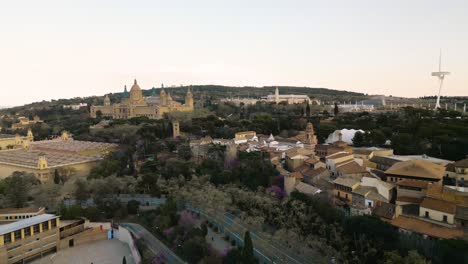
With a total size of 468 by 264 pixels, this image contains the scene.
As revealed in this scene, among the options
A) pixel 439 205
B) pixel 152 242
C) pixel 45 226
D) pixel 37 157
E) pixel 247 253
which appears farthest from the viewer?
pixel 37 157

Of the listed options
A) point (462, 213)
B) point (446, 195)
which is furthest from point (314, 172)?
point (462, 213)

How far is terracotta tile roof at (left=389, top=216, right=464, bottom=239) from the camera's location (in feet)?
51.8

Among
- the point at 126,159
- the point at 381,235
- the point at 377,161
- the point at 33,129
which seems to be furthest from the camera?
the point at 33,129

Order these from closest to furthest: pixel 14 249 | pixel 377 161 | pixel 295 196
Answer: pixel 14 249 < pixel 295 196 < pixel 377 161

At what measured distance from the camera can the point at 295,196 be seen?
20.6 m

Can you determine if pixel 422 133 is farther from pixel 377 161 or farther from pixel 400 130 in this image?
pixel 377 161

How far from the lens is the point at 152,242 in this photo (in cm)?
1998

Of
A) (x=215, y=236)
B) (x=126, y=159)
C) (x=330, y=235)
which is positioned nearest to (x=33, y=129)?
(x=126, y=159)

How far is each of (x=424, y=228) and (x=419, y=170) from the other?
211 inches

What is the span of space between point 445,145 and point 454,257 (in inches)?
588

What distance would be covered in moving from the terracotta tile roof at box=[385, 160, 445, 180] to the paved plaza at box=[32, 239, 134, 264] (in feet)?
48.9

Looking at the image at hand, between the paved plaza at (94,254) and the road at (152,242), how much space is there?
3.05ft

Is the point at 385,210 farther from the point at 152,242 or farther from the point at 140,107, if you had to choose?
the point at 140,107

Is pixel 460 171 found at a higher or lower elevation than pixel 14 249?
higher
